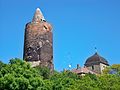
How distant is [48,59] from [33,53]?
1.56 meters

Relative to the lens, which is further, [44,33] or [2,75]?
[44,33]

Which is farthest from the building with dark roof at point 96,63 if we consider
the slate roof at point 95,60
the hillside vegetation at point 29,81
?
the hillside vegetation at point 29,81

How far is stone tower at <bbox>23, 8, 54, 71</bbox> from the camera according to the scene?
3444 centimetres

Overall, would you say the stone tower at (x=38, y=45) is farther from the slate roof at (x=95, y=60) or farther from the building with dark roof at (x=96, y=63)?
the slate roof at (x=95, y=60)

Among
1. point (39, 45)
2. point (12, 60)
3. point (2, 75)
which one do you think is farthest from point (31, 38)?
point (2, 75)

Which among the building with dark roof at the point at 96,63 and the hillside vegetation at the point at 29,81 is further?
the building with dark roof at the point at 96,63

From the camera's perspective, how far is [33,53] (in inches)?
1364

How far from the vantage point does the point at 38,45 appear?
A: 114ft

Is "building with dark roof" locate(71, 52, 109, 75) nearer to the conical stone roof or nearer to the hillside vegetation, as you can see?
the conical stone roof

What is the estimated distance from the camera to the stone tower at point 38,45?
34438 millimetres

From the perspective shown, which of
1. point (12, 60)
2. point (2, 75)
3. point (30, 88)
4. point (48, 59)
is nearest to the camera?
point (30, 88)

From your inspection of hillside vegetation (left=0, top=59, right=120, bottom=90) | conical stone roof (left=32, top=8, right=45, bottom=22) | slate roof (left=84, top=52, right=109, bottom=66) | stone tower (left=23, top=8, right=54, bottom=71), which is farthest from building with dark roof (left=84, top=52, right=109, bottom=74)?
hillside vegetation (left=0, top=59, right=120, bottom=90)

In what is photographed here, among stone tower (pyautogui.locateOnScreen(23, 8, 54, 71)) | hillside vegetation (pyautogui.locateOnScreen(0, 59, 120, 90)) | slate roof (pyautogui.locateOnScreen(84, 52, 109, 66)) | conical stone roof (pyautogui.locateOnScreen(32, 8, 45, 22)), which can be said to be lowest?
hillside vegetation (pyautogui.locateOnScreen(0, 59, 120, 90))

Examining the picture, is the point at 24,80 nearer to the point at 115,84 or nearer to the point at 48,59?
the point at 115,84
